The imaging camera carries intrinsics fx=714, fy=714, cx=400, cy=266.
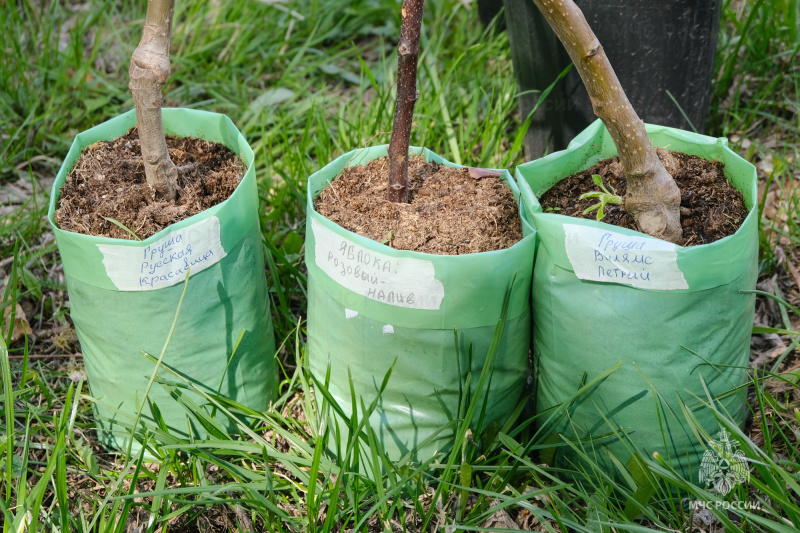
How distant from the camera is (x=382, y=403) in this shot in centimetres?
128

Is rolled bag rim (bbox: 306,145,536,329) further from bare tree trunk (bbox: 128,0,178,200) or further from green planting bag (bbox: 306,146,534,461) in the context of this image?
bare tree trunk (bbox: 128,0,178,200)

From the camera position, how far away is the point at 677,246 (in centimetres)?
108

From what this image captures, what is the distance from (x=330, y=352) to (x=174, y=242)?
0.34 metres

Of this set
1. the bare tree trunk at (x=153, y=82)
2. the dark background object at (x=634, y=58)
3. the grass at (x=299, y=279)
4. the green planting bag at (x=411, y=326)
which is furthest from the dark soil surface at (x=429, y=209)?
the dark background object at (x=634, y=58)

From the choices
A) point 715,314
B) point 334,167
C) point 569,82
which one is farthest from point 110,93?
point 715,314

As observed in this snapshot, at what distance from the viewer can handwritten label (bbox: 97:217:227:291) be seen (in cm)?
119

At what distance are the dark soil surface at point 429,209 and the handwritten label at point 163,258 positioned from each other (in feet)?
0.69

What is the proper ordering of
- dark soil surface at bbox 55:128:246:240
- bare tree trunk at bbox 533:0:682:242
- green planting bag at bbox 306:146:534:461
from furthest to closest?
dark soil surface at bbox 55:128:246:240, green planting bag at bbox 306:146:534:461, bare tree trunk at bbox 533:0:682:242

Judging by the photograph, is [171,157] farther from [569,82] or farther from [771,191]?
[771,191]

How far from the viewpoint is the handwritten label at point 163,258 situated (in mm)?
1188

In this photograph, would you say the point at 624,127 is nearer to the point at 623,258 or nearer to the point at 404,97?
the point at 623,258

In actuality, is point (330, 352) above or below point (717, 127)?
below

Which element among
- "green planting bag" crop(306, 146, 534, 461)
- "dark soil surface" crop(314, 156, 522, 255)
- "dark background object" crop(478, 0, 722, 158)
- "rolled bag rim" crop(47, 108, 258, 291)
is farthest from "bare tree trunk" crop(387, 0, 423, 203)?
"dark background object" crop(478, 0, 722, 158)

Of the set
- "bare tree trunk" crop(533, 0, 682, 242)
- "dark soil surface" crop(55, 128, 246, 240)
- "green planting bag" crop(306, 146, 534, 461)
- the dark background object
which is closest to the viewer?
"bare tree trunk" crop(533, 0, 682, 242)
